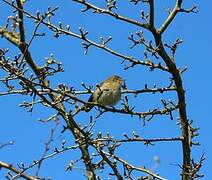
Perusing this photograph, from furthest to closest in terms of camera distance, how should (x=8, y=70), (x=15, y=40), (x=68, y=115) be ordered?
1. (x=15, y=40)
2. (x=68, y=115)
3. (x=8, y=70)

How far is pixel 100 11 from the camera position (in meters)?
5.86

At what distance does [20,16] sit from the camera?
252 inches

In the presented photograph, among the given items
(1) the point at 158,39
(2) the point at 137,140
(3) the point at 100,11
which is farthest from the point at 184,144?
(3) the point at 100,11

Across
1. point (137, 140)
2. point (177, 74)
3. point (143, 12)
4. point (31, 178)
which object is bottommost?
point (31, 178)

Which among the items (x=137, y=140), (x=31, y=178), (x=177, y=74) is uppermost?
(x=177, y=74)

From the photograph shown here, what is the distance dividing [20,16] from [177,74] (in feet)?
5.80

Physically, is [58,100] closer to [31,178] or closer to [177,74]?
[177,74]

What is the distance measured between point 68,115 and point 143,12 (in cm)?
127

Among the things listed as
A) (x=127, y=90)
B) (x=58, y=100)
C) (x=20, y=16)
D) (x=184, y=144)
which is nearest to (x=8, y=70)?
(x=58, y=100)

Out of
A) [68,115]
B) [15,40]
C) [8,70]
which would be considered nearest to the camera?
[8,70]

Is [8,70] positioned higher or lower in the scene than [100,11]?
lower

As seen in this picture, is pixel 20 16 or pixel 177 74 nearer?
pixel 177 74

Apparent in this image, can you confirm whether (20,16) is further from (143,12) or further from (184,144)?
(184,144)

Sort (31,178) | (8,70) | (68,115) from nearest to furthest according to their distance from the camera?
(31,178), (8,70), (68,115)
